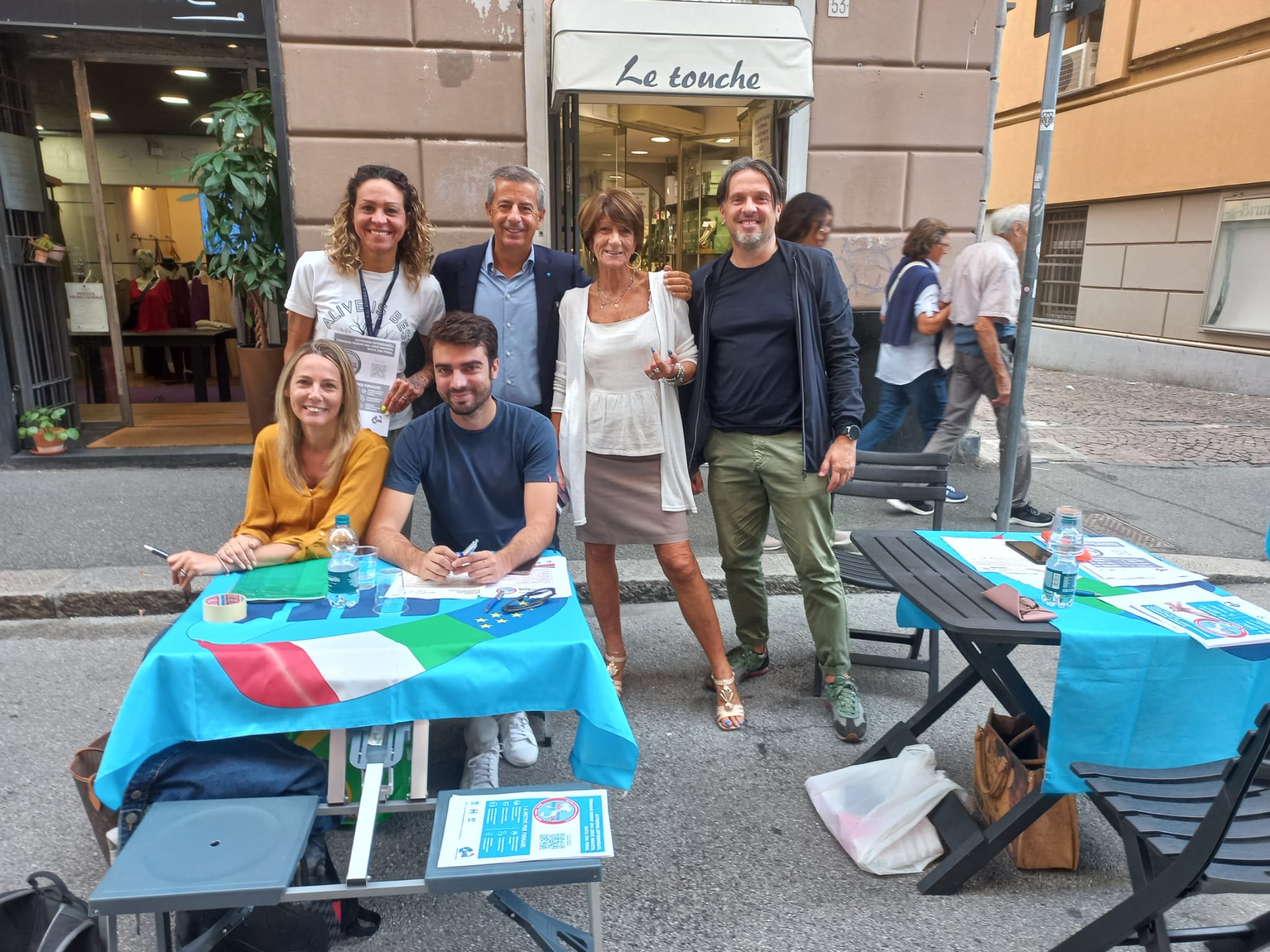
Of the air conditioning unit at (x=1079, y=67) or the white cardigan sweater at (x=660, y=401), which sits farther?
the air conditioning unit at (x=1079, y=67)

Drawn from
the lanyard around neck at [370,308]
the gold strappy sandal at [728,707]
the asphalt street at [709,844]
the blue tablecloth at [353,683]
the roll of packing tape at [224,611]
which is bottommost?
the asphalt street at [709,844]

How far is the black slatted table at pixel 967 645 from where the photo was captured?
221 centimetres

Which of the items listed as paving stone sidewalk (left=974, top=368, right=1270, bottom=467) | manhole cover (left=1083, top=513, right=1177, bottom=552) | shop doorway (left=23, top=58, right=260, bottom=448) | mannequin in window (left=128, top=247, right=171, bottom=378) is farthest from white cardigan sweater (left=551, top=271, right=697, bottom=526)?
mannequin in window (left=128, top=247, right=171, bottom=378)

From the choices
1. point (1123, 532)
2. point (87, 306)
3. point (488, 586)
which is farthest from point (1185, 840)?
point (87, 306)

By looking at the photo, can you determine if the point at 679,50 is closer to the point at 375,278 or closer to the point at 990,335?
the point at 990,335

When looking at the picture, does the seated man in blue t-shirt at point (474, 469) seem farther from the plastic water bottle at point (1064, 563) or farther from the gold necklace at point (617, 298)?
the plastic water bottle at point (1064, 563)

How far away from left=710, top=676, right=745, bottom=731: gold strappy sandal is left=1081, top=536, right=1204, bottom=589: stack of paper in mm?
1327

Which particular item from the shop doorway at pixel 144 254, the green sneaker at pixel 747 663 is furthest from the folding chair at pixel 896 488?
the shop doorway at pixel 144 254

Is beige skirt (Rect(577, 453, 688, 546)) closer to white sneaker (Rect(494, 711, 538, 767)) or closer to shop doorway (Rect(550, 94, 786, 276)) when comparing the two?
white sneaker (Rect(494, 711, 538, 767))

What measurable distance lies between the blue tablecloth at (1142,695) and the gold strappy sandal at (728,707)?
123 centimetres

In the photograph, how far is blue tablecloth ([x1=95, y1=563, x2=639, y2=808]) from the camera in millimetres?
1943

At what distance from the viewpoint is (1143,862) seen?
1.93 metres

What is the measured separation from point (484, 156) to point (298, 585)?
14.7 ft

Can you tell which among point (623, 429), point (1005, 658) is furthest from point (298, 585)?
point (1005, 658)
